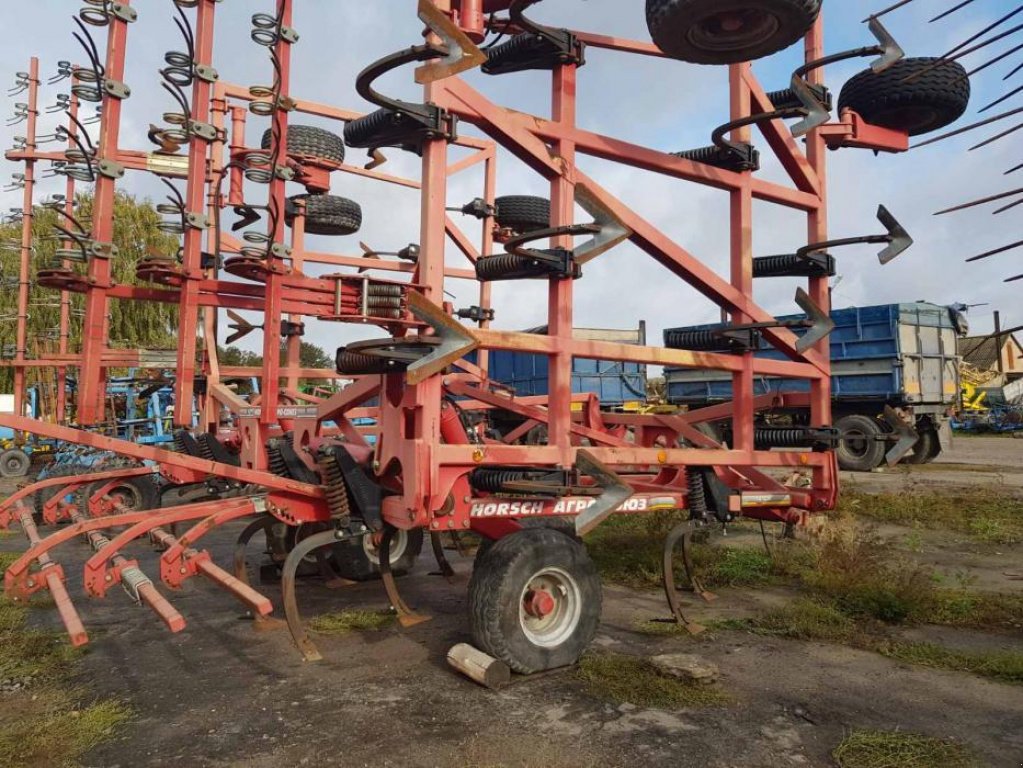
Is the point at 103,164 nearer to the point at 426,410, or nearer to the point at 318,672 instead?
the point at 426,410

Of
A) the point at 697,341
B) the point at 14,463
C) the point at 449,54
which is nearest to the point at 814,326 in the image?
the point at 697,341

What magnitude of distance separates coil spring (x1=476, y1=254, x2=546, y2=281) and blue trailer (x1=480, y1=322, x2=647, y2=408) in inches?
456

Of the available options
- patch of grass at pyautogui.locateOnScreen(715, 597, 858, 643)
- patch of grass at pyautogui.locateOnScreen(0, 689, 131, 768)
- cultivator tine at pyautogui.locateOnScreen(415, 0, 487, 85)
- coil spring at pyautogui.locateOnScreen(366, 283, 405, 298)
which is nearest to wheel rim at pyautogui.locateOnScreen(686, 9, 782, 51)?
cultivator tine at pyautogui.locateOnScreen(415, 0, 487, 85)

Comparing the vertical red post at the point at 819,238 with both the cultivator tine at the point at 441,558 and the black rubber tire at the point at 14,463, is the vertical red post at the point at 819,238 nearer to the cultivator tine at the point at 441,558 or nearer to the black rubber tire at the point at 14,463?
the cultivator tine at the point at 441,558

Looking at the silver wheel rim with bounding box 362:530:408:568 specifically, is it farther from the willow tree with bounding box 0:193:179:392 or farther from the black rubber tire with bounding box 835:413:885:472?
the willow tree with bounding box 0:193:179:392

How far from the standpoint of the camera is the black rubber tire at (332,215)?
9.07 meters

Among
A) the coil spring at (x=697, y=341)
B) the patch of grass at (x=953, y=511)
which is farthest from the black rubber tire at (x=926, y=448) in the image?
the coil spring at (x=697, y=341)

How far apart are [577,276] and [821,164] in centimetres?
254

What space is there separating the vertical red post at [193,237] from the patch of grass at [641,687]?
3307mm

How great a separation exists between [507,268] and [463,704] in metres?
2.37

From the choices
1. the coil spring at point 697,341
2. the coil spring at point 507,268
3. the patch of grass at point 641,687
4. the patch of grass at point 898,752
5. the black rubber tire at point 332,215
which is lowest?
the patch of grass at point 898,752

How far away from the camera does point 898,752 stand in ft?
9.67

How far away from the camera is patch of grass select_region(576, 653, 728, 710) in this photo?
137 inches

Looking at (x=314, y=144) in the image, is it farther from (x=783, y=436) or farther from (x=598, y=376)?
(x=598, y=376)
